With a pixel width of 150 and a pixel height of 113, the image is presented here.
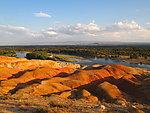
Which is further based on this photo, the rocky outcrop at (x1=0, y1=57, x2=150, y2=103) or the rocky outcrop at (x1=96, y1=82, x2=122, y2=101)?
the rocky outcrop at (x1=0, y1=57, x2=150, y2=103)

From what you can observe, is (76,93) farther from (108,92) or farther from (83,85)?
(108,92)

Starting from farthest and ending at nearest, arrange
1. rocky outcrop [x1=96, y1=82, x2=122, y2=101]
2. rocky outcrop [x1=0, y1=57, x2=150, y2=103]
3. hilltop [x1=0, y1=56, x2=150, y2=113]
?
1. rocky outcrop [x1=0, y1=57, x2=150, y2=103]
2. rocky outcrop [x1=96, y1=82, x2=122, y2=101]
3. hilltop [x1=0, y1=56, x2=150, y2=113]

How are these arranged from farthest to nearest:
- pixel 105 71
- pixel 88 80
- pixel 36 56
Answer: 1. pixel 36 56
2. pixel 105 71
3. pixel 88 80

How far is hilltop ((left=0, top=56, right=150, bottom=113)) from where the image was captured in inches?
497

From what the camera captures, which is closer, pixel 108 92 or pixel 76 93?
pixel 108 92

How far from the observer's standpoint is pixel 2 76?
31516 millimetres

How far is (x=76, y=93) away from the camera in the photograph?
20.8m

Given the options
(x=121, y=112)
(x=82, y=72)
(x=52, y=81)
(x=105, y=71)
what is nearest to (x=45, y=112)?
(x=121, y=112)

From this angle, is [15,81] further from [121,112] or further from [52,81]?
[121,112]

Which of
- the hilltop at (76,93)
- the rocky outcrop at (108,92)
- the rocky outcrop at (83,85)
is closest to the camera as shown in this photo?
the hilltop at (76,93)

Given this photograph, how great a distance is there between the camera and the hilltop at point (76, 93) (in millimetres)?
12631

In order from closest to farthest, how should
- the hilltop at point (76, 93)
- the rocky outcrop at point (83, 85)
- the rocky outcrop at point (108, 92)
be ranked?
1. the hilltop at point (76, 93)
2. the rocky outcrop at point (108, 92)
3. the rocky outcrop at point (83, 85)

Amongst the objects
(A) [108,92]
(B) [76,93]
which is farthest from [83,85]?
(A) [108,92]

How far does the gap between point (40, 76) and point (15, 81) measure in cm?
652
